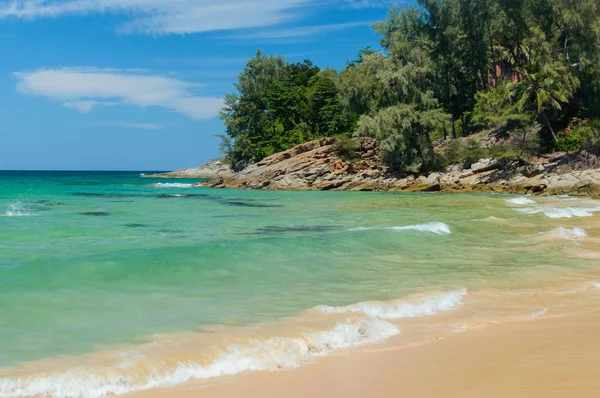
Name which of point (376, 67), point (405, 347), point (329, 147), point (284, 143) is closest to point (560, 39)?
point (376, 67)

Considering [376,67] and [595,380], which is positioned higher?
[376,67]

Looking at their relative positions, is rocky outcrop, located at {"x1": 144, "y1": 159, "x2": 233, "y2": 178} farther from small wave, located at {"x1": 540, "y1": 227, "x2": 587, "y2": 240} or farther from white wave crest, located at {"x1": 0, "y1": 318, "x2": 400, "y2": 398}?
white wave crest, located at {"x1": 0, "y1": 318, "x2": 400, "y2": 398}

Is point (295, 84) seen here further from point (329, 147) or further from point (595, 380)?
point (595, 380)

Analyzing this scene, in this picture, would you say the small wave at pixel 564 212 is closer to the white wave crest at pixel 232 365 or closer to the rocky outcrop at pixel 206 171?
the white wave crest at pixel 232 365

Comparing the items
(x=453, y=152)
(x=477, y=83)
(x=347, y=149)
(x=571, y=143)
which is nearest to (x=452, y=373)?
(x=571, y=143)

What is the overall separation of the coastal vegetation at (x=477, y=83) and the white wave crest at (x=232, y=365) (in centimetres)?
3558

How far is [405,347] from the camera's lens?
566 centimetres

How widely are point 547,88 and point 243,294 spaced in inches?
1477

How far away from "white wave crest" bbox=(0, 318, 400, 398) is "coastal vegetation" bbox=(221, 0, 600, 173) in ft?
117

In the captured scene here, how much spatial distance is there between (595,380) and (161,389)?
12.7ft

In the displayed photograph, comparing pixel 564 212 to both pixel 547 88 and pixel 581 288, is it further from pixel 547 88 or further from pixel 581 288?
pixel 547 88

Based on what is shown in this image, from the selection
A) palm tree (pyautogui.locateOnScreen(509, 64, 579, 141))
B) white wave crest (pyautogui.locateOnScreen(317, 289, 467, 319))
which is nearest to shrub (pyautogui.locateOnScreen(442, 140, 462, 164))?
palm tree (pyautogui.locateOnScreen(509, 64, 579, 141))

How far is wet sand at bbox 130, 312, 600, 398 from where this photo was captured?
14.3ft

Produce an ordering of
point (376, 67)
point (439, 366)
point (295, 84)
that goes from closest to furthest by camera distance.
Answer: point (439, 366) → point (376, 67) → point (295, 84)
